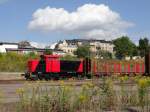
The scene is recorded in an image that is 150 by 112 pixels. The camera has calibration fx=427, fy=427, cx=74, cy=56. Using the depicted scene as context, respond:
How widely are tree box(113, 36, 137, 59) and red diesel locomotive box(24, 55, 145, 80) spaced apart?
110 m

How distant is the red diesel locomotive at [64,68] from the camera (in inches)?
1913

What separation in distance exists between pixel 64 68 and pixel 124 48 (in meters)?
119

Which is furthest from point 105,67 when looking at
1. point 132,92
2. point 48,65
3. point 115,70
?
point 132,92

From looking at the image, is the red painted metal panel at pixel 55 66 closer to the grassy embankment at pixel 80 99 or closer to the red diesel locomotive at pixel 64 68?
the red diesel locomotive at pixel 64 68

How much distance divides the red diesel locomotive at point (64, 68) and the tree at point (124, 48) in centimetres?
11039

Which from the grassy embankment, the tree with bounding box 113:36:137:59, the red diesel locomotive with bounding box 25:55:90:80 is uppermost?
the tree with bounding box 113:36:137:59

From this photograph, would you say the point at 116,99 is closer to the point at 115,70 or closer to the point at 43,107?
the point at 43,107

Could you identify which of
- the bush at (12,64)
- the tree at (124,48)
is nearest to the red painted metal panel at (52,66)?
the bush at (12,64)

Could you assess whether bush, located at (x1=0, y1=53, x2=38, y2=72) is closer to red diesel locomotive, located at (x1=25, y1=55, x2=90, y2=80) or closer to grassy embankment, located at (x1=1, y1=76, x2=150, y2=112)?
red diesel locomotive, located at (x1=25, y1=55, x2=90, y2=80)

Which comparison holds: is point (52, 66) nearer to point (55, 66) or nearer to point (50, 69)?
point (55, 66)

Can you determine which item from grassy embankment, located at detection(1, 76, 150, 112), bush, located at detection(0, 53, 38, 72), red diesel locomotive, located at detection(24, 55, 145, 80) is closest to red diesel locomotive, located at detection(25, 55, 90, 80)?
red diesel locomotive, located at detection(24, 55, 145, 80)

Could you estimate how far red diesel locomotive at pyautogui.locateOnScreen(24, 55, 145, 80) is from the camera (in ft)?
159

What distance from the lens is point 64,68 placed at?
50250 millimetres

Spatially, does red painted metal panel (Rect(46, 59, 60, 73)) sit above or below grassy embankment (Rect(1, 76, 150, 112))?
above
